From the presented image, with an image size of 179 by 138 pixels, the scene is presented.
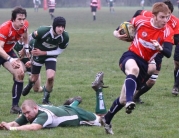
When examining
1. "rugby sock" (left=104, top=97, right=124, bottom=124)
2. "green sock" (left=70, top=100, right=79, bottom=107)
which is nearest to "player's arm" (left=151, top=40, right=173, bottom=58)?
"rugby sock" (left=104, top=97, right=124, bottom=124)

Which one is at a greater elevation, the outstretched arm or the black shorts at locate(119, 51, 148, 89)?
the black shorts at locate(119, 51, 148, 89)

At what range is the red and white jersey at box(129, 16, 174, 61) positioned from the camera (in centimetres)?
734

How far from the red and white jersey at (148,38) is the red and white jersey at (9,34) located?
2234 mm

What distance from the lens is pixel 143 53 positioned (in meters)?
7.35

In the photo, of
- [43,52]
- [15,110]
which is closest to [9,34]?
[43,52]

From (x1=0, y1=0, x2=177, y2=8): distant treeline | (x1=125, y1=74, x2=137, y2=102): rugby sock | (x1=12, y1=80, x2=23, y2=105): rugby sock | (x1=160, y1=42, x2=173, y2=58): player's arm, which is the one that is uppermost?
(x1=160, y1=42, x2=173, y2=58): player's arm

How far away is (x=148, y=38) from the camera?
7.38 m

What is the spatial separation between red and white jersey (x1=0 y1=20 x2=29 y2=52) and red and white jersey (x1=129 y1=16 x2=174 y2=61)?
2.23 m

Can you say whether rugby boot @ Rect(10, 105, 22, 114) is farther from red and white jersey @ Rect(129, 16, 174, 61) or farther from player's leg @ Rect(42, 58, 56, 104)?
red and white jersey @ Rect(129, 16, 174, 61)

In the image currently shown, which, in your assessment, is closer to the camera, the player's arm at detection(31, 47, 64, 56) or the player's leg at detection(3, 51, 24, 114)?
the player's leg at detection(3, 51, 24, 114)

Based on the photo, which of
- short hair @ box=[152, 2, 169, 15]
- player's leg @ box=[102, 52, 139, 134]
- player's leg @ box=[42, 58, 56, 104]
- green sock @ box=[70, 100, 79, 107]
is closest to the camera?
player's leg @ box=[102, 52, 139, 134]

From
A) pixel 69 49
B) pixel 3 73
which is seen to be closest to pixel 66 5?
pixel 69 49

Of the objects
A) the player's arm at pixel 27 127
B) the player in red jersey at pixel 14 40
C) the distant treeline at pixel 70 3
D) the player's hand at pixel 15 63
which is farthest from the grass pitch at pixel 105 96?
the distant treeline at pixel 70 3

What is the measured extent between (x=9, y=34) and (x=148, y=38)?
245 centimetres
